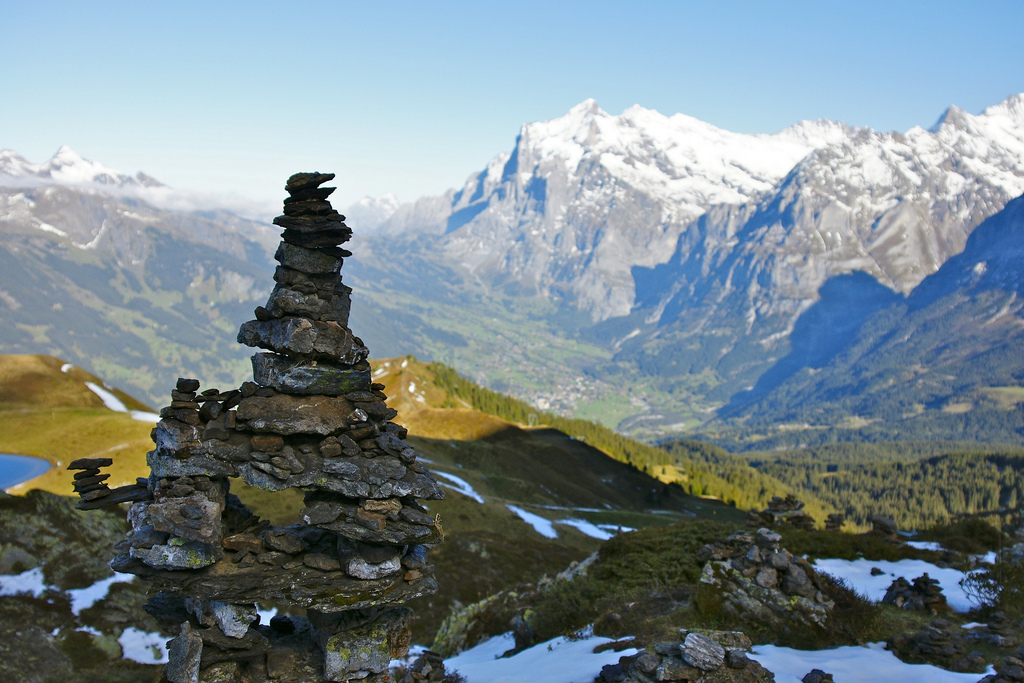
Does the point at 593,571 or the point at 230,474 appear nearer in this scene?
the point at 230,474

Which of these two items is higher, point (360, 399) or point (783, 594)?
point (360, 399)

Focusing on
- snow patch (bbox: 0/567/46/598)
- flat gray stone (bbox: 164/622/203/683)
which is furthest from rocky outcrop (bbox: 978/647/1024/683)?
snow patch (bbox: 0/567/46/598)

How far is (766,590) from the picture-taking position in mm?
26469

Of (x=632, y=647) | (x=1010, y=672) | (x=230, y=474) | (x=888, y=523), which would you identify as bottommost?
(x=888, y=523)

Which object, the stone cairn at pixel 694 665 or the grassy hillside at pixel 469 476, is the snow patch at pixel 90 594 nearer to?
the grassy hillside at pixel 469 476

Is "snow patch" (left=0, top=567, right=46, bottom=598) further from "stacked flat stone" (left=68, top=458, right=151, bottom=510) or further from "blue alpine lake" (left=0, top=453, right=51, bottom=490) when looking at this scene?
"blue alpine lake" (left=0, top=453, right=51, bottom=490)

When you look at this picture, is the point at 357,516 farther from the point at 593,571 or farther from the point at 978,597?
the point at 978,597

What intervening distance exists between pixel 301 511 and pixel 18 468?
212 feet

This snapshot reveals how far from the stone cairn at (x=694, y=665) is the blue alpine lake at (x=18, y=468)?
64154 mm

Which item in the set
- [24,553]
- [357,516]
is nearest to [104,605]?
[24,553]

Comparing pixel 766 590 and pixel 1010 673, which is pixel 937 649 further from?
pixel 766 590

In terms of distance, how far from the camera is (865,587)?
33312 millimetres

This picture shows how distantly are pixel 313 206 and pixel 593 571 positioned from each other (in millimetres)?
29664

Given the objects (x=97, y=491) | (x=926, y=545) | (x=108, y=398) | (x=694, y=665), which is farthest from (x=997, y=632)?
(x=108, y=398)
